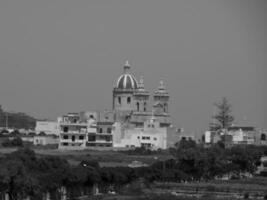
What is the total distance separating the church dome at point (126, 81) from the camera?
348 feet

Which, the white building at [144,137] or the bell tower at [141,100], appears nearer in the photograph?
the white building at [144,137]

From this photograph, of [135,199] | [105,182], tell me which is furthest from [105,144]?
[135,199]

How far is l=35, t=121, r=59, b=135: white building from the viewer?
108556 millimetres

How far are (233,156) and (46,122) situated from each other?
4288cm

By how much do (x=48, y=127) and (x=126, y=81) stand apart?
8.72 meters

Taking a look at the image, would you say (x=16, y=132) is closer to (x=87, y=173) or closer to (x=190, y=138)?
(x=190, y=138)

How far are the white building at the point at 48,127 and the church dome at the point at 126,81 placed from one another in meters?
6.45

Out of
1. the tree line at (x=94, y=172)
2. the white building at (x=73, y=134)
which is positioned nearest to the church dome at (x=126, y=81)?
the white building at (x=73, y=134)

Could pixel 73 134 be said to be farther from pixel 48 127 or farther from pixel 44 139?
pixel 48 127

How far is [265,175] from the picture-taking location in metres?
67.8

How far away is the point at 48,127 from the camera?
364 ft

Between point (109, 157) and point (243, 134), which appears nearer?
point (109, 157)

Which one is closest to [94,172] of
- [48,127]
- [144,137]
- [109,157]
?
[109,157]

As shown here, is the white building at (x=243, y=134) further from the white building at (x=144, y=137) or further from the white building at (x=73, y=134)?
the white building at (x=73, y=134)
